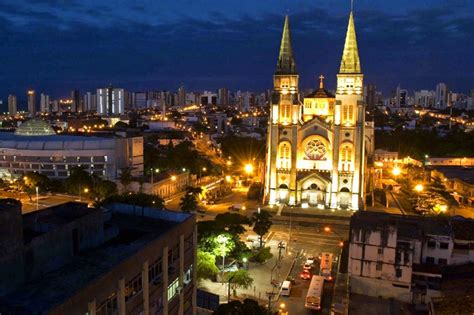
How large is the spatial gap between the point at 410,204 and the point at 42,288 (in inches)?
1784

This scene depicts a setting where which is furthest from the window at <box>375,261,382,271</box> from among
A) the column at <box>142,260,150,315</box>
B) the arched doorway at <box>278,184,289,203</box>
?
the arched doorway at <box>278,184,289,203</box>

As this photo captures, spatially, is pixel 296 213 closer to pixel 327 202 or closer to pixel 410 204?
pixel 327 202

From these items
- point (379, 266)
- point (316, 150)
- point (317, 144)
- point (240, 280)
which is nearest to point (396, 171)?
point (316, 150)

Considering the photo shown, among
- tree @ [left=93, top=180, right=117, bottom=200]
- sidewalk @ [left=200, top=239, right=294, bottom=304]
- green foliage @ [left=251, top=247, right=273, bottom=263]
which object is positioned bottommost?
sidewalk @ [left=200, top=239, right=294, bottom=304]

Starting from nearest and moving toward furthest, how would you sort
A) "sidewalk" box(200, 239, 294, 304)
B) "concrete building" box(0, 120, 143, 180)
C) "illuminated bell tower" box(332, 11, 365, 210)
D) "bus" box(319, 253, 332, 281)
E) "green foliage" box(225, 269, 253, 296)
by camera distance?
1. "green foliage" box(225, 269, 253, 296)
2. "sidewalk" box(200, 239, 294, 304)
3. "bus" box(319, 253, 332, 281)
4. "illuminated bell tower" box(332, 11, 365, 210)
5. "concrete building" box(0, 120, 143, 180)

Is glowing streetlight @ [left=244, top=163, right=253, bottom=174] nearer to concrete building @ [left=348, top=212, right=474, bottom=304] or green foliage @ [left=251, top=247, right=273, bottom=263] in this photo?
green foliage @ [left=251, top=247, right=273, bottom=263]

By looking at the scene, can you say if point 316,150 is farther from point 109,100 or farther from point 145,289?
point 109,100

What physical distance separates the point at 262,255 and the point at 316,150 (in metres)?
21.3

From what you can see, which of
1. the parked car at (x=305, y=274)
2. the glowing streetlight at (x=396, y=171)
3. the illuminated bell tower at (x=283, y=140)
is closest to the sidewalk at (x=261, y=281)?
the parked car at (x=305, y=274)

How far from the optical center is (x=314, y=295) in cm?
2545

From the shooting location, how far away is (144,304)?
16.9 metres

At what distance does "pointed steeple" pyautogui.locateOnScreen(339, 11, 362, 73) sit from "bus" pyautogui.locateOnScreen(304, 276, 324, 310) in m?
28.8

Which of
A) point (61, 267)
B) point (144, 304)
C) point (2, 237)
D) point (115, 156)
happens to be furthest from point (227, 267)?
point (115, 156)

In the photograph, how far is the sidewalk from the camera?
26906mm
